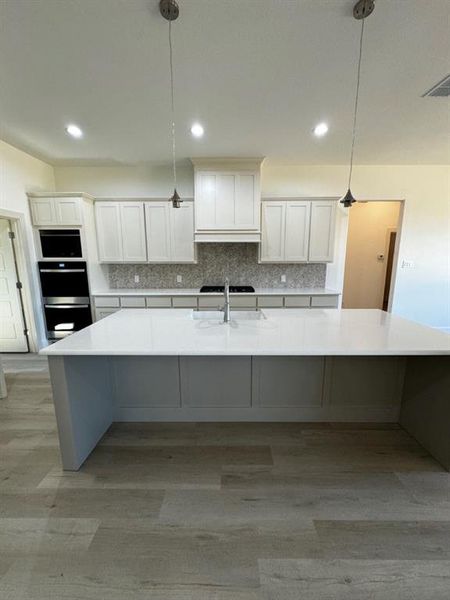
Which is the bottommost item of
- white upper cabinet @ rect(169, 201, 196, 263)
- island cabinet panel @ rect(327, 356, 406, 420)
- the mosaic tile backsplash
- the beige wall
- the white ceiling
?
island cabinet panel @ rect(327, 356, 406, 420)

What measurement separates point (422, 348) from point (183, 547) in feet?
5.70

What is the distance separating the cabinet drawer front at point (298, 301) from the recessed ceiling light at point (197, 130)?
7.87ft

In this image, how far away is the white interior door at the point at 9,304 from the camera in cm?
371

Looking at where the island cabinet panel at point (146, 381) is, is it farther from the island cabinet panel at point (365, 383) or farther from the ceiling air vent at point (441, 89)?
the ceiling air vent at point (441, 89)

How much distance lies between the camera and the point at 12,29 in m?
1.71

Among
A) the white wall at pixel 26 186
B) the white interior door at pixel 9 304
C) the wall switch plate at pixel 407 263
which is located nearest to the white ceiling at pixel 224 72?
the white wall at pixel 26 186

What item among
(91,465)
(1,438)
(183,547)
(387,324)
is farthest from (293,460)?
(1,438)

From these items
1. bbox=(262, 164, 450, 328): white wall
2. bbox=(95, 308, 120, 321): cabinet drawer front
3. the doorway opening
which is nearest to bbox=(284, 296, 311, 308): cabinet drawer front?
bbox=(262, 164, 450, 328): white wall

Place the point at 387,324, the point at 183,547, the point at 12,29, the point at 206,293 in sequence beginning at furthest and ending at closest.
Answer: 1. the point at 206,293
2. the point at 387,324
3. the point at 12,29
4. the point at 183,547

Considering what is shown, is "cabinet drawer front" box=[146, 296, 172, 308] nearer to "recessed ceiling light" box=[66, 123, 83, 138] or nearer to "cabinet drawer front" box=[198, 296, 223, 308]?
"cabinet drawer front" box=[198, 296, 223, 308]

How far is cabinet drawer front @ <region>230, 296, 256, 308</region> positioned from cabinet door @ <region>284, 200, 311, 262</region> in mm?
864

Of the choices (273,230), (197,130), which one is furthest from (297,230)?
(197,130)

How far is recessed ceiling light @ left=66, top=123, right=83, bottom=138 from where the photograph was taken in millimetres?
2945

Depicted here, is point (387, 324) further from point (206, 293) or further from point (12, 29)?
point (12, 29)
